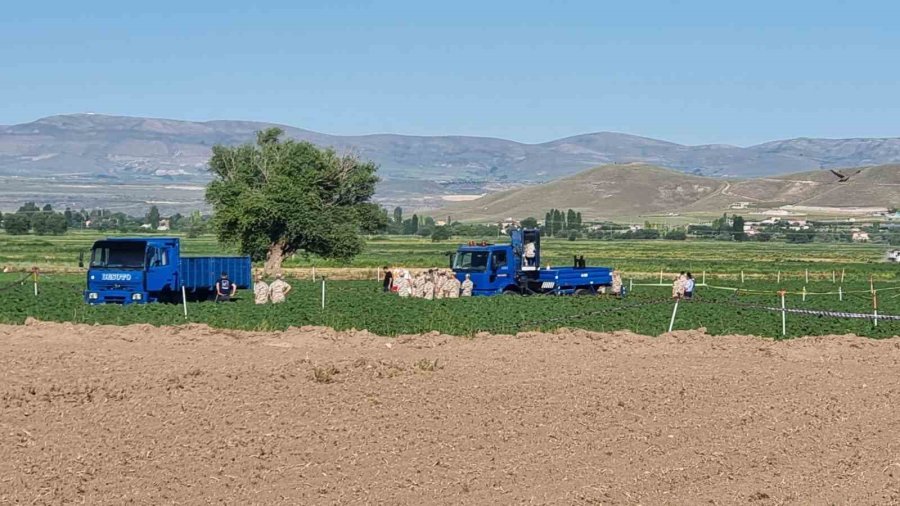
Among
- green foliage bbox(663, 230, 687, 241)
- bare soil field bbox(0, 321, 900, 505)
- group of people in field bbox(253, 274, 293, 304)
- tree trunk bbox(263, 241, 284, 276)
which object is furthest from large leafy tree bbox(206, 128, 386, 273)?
green foliage bbox(663, 230, 687, 241)

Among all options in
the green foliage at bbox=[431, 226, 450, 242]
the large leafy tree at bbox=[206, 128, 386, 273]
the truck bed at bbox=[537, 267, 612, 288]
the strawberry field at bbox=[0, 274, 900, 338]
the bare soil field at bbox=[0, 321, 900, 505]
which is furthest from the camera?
the green foliage at bbox=[431, 226, 450, 242]

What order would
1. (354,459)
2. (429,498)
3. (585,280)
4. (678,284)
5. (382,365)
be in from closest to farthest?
1. (429,498)
2. (354,459)
3. (382,365)
4. (678,284)
5. (585,280)

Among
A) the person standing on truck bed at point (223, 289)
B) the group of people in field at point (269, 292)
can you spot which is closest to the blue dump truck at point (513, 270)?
the person standing on truck bed at point (223, 289)

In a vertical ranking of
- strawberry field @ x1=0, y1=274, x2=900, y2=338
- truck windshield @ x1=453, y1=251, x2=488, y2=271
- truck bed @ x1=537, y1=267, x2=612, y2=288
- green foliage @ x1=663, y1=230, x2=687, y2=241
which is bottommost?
green foliage @ x1=663, y1=230, x2=687, y2=241

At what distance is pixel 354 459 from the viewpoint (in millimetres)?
14453

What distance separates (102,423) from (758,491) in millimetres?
8056

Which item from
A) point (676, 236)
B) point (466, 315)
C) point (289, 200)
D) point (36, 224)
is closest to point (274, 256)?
point (289, 200)

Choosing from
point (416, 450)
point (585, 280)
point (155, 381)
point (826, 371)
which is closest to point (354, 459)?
point (416, 450)

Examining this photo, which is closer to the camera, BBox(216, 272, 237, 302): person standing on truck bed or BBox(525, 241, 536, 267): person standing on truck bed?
BBox(216, 272, 237, 302): person standing on truck bed

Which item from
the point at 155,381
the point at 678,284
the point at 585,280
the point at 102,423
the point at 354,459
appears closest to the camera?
the point at 354,459

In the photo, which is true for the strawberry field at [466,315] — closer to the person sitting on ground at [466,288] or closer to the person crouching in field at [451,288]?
the person crouching in field at [451,288]

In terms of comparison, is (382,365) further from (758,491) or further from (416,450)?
(758,491)

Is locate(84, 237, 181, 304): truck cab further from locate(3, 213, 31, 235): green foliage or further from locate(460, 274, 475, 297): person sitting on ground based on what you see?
locate(3, 213, 31, 235): green foliage

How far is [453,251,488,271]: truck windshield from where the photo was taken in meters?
43.8
